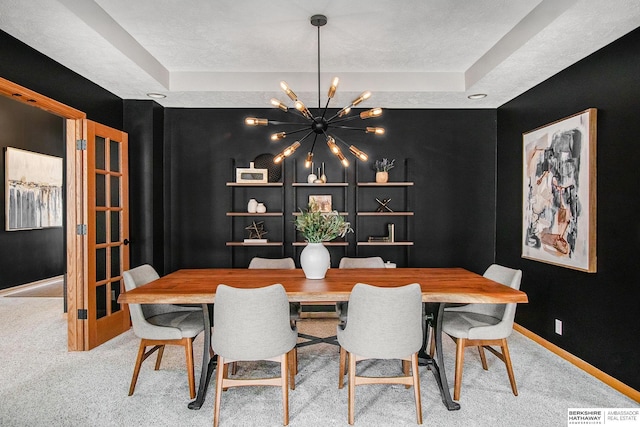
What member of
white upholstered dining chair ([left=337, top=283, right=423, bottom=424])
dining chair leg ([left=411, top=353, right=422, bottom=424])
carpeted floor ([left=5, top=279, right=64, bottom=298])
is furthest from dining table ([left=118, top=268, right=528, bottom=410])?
carpeted floor ([left=5, top=279, right=64, bottom=298])

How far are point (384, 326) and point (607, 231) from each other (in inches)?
78.2

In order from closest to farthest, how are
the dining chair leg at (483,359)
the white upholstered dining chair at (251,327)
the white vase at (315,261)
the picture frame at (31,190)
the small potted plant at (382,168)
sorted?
the white upholstered dining chair at (251,327)
the white vase at (315,261)
the dining chair leg at (483,359)
the small potted plant at (382,168)
the picture frame at (31,190)

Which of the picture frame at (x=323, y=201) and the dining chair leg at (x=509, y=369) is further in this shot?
the picture frame at (x=323, y=201)

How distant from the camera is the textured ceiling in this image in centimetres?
272

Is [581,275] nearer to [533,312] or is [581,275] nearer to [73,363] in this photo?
[533,312]

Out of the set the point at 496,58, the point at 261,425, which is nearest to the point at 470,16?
the point at 496,58

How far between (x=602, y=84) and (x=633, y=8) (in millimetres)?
754

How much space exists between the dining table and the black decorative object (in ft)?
5.65

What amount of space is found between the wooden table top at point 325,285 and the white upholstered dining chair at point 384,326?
169 millimetres

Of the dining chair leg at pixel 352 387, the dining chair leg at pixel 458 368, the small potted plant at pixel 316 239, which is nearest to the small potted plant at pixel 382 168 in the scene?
the small potted plant at pixel 316 239

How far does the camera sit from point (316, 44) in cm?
347

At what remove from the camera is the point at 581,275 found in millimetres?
3309

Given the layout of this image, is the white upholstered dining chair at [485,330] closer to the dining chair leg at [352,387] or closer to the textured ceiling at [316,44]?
the dining chair leg at [352,387]

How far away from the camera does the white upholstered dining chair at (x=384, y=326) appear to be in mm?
2299
